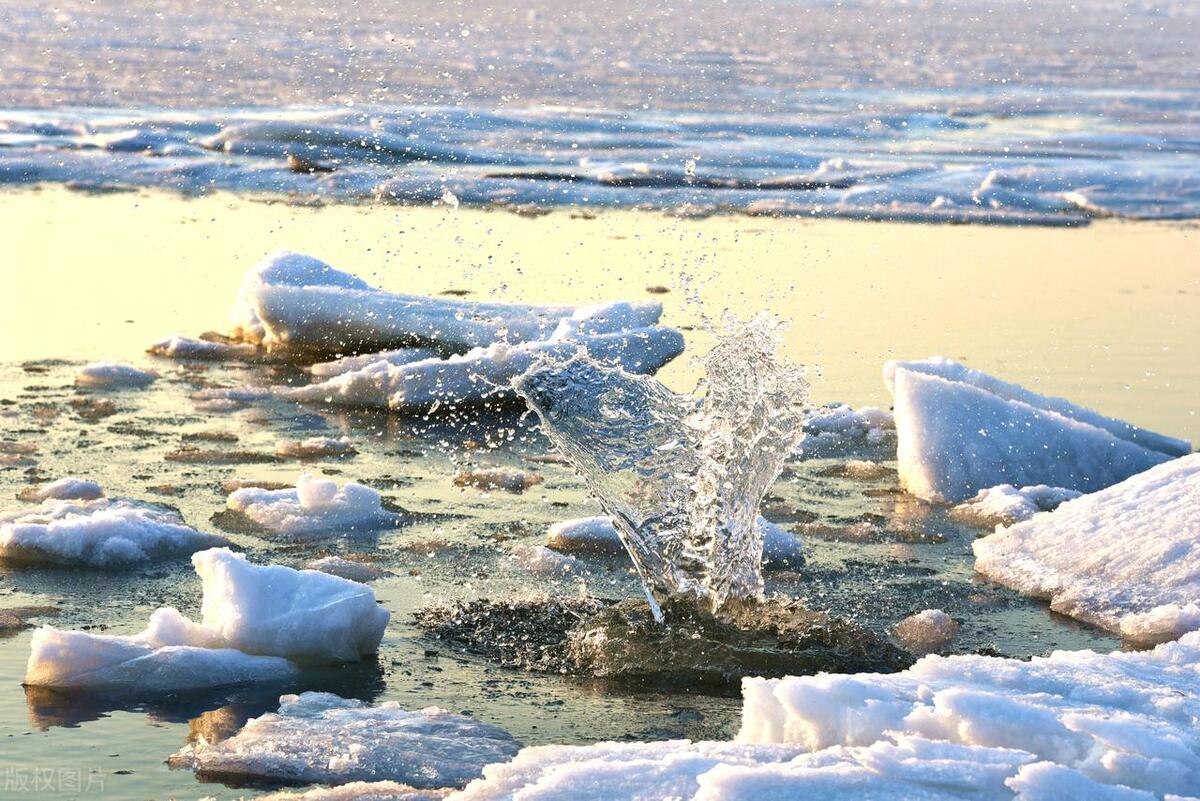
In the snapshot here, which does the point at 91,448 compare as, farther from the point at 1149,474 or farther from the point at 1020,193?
the point at 1020,193

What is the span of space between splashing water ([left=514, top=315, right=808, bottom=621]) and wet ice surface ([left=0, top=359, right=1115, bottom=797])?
244 mm

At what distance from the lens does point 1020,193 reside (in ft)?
58.6

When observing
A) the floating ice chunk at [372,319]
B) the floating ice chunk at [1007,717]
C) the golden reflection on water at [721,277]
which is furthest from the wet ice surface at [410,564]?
the golden reflection on water at [721,277]

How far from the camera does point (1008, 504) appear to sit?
7.86 meters

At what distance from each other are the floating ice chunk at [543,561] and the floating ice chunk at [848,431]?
2.26 meters

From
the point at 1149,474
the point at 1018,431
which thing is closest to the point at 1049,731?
the point at 1149,474

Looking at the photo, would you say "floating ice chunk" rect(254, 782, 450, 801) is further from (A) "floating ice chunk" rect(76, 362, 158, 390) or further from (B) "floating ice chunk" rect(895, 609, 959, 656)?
(A) "floating ice chunk" rect(76, 362, 158, 390)

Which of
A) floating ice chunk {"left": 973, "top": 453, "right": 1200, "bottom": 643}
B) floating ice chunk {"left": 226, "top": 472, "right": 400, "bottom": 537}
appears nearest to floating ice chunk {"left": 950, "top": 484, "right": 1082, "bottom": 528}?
floating ice chunk {"left": 973, "top": 453, "right": 1200, "bottom": 643}

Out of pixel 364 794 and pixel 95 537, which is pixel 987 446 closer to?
pixel 95 537

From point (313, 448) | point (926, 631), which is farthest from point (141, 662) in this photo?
point (313, 448)

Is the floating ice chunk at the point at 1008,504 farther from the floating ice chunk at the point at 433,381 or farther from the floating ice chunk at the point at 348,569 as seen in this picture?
the floating ice chunk at the point at 348,569

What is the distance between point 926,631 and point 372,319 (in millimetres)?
5220

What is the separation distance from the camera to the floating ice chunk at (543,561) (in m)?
6.92

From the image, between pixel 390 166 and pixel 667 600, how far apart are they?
12795 millimetres
